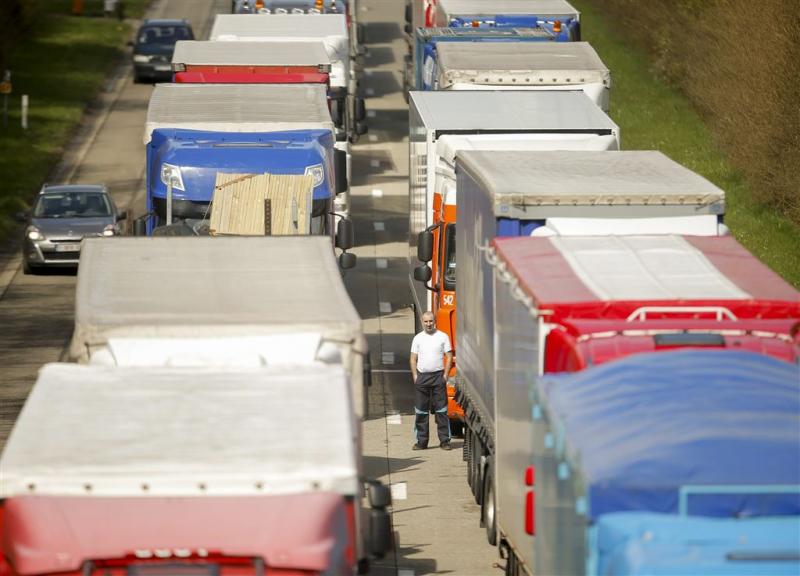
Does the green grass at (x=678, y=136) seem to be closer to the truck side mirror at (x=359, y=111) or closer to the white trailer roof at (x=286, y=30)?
the truck side mirror at (x=359, y=111)

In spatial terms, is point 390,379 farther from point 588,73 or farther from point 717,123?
point 717,123

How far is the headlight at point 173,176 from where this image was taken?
22.2 m

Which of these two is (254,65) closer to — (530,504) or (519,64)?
(519,64)

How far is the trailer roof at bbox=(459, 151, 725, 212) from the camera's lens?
52.3ft

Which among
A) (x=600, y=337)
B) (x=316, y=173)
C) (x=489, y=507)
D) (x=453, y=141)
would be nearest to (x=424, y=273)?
(x=453, y=141)

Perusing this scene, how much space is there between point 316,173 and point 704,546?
44.7 ft

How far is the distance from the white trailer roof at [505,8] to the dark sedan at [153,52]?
49.7 ft

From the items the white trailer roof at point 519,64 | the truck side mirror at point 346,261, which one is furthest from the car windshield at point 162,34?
the truck side mirror at point 346,261

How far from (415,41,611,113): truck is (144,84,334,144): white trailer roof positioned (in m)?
3.00

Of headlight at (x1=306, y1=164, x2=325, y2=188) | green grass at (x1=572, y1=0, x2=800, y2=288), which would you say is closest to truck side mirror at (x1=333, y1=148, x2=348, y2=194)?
headlight at (x1=306, y1=164, x2=325, y2=188)

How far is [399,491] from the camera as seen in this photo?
1941 centimetres

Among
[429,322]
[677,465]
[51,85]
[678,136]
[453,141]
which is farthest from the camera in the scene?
[51,85]

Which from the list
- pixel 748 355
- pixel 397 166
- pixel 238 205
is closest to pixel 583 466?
pixel 748 355

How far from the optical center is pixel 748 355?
1131 cm
